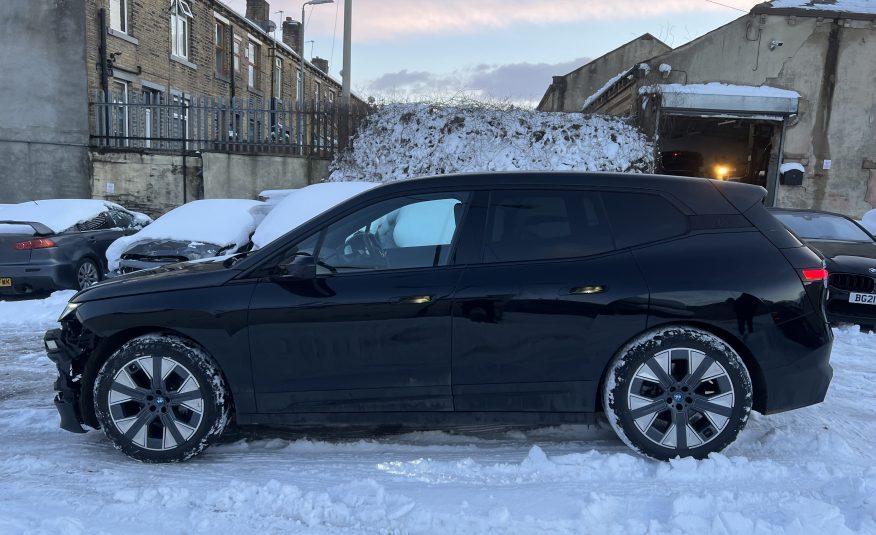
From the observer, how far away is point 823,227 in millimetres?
8055

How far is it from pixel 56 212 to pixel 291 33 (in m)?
26.7

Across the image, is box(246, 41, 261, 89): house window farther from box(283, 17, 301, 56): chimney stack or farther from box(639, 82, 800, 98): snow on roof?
box(639, 82, 800, 98): snow on roof

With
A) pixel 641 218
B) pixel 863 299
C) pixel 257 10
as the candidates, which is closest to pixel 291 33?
pixel 257 10

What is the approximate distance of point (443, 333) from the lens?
11.1 feet

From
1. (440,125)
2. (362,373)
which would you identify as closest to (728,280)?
(362,373)

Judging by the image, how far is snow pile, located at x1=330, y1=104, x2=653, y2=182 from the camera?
1336 cm

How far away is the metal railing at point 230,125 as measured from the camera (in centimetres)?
1352

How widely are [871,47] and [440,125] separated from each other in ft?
33.8

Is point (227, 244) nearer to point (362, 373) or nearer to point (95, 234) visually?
point (95, 234)

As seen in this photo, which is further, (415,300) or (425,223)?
(425,223)

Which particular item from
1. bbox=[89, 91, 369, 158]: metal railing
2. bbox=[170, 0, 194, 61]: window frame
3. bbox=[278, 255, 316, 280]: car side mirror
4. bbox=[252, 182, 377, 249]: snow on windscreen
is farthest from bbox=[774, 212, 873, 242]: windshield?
bbox=[170, 0, 194, 61]: window frame

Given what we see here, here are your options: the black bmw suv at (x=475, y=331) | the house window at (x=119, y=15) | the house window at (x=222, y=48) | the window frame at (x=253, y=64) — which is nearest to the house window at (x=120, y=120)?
the house window at (x=119, y=15)

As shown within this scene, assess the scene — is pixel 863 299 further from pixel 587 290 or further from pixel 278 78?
pixel 278 78

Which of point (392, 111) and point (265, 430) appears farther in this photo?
point (392, 111)
